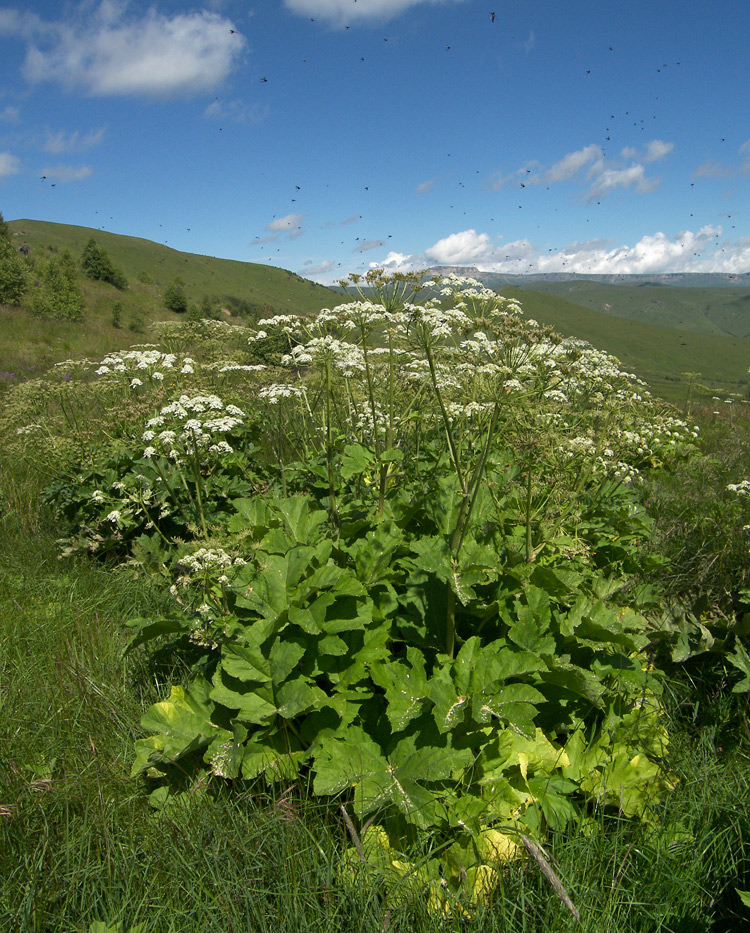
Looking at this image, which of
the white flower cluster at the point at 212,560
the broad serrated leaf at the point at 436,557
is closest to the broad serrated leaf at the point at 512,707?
the broad serrated leaf at the point at 436,557

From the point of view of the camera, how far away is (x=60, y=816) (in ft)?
8.90

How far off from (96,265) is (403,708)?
83.8 m

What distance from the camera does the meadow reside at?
2359 millimetres

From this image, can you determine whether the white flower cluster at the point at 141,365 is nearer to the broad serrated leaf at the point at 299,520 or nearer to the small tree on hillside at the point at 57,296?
the broad serrated leaf at the point at 299,520

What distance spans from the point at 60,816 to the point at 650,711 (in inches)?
134

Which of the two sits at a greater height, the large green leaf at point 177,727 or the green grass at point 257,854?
the large green leaf at point 177,727

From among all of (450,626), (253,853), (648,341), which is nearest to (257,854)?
(253,853)

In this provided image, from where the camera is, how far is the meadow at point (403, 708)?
236 cm

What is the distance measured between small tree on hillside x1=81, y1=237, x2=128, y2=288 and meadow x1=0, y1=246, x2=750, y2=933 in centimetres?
8028

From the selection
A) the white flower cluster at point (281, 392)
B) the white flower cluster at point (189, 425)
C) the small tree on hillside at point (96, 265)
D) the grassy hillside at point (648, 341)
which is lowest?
A: the grassy hillside at point (648, 341)

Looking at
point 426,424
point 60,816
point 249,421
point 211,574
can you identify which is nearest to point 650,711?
point 211,574

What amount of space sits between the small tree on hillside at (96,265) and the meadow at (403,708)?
80.3m

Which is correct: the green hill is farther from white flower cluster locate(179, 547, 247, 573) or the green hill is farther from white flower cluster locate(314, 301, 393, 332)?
white flower cluster locate(179, 547, 247, 573)

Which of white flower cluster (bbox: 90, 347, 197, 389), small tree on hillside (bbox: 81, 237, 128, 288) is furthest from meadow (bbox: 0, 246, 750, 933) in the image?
small tree on hillside (bbox: 81, 237, 128, 288)
